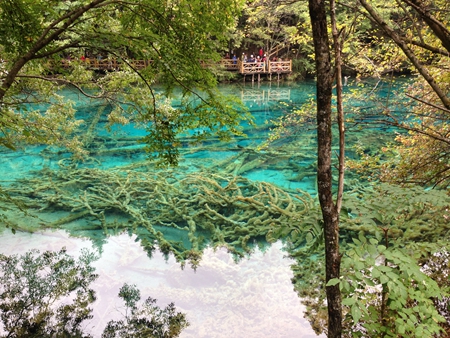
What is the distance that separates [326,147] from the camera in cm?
232

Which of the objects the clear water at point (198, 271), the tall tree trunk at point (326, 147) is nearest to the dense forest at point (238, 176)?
the tall tree trunk at point (326, 147)

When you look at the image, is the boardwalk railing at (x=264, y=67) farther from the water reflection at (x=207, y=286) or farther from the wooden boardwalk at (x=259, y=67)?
the water reflection at (x=207, y=286)

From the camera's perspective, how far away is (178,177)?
34.8ft

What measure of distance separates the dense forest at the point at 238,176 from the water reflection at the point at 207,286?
238mm

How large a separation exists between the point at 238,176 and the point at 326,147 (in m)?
7.73

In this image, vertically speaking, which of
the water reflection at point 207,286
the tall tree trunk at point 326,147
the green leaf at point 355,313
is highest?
the tall tree trunk at point 326,147

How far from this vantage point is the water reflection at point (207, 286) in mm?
4828

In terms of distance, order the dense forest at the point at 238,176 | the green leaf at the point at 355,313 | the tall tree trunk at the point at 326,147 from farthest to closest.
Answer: the dense forest at the point at 238,176
the tall tree trunk at the point at 326,147
the green leaf at the point at 355,313

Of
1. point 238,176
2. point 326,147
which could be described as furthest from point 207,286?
point 238,176

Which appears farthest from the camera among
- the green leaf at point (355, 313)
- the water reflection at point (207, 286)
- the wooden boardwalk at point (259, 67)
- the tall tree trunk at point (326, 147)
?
Answer: the wooden boardwalk at point (259, 67)

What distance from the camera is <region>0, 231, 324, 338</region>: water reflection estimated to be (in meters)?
4.83

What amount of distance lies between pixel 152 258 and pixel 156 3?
16.1 feet

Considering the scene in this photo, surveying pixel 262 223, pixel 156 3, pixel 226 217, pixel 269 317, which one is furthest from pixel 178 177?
pixel 156 3

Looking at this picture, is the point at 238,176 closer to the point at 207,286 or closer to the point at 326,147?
the point at 207,286
